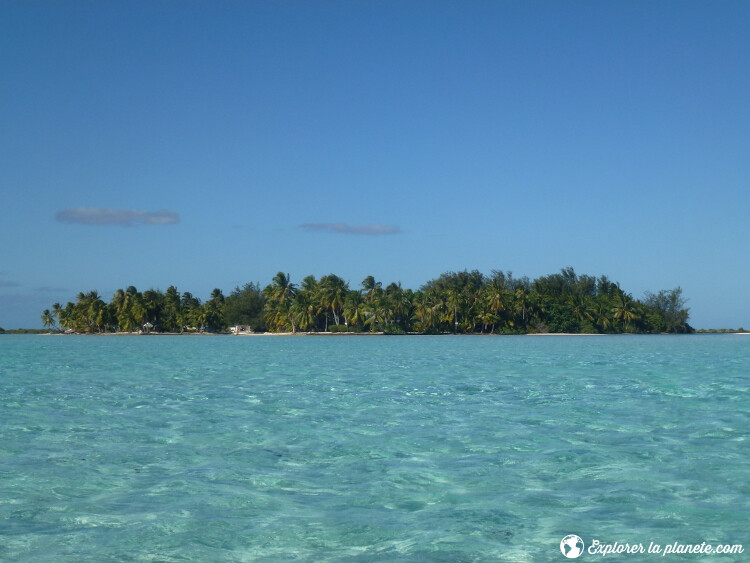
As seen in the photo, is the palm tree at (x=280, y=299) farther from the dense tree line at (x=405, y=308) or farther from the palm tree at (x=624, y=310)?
the palm tree at (x=624, y=310)

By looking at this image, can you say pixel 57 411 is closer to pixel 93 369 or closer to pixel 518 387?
pixel 518 387

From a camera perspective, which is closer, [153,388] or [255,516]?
[255,516]

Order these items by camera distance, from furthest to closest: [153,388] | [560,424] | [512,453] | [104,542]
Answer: [153,388] < [560,424] < [512,453] < [104,542]

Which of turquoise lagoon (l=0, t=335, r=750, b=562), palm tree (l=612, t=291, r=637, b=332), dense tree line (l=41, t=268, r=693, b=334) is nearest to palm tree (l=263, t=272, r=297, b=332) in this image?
dense tree line (l=41, t=268, r=693, b=334)

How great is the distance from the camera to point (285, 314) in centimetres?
11606

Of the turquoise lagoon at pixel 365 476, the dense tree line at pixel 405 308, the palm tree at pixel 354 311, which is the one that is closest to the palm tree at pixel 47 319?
the dense tree line at pixel 405 308

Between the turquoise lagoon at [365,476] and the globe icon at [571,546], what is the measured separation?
84 mm

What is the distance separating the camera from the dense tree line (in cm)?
11269

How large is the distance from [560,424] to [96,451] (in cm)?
813

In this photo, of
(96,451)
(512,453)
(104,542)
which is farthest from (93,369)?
(104,542)

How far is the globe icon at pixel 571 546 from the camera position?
6641 mm

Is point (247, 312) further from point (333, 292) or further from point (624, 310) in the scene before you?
point (624, 310)

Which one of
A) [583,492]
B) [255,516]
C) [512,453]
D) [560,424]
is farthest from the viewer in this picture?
[560,424]

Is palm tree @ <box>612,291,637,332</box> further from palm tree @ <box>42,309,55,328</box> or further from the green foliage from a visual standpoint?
palm tree @ <box>42,309,55,328</box>
